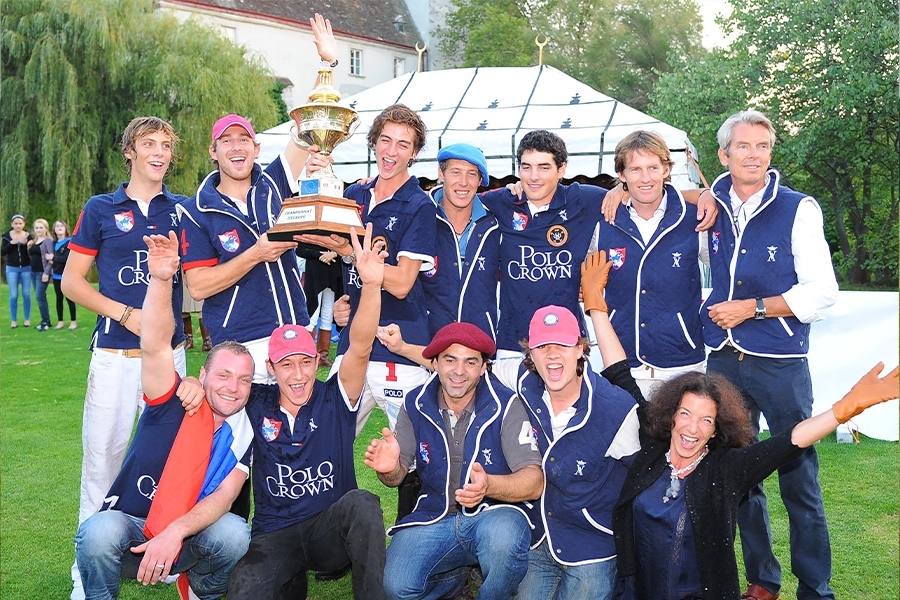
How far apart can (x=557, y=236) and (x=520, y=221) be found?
0.70 feet

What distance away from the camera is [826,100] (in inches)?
862

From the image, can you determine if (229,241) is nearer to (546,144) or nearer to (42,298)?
(546,144)

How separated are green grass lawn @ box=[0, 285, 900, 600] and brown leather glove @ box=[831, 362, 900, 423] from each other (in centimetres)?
148

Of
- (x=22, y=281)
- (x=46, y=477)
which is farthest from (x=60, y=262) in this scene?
(x=46, y=477)

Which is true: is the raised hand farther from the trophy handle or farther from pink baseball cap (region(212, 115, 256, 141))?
pink baseball cap (region(212, 115, 256, 141))

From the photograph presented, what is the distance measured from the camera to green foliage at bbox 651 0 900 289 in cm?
2138

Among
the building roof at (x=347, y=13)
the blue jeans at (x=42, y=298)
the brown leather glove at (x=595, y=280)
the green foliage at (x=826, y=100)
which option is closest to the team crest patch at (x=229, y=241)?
the brown leather glove at (x=595, y=280)

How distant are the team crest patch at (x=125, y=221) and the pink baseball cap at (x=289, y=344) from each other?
110cm

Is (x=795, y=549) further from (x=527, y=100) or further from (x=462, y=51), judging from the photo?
(x=462, y=51)

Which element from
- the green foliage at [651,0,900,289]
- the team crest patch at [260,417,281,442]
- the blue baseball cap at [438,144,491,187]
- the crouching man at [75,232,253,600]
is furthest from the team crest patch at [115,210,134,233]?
the green foliage at [651,0,900,289]

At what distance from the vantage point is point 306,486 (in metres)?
3.63

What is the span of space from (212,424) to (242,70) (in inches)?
918

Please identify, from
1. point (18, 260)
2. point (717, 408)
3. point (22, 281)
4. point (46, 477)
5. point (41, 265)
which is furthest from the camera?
point (22, 281)

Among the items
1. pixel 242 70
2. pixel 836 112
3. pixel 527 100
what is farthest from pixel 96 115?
pixel 836 112
